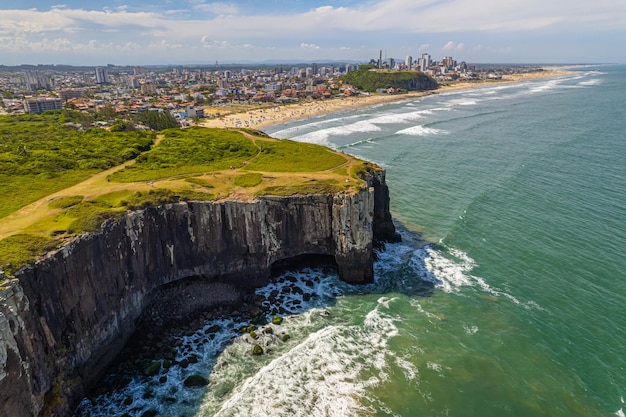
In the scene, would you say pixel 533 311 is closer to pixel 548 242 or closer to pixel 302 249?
pixel 548 242

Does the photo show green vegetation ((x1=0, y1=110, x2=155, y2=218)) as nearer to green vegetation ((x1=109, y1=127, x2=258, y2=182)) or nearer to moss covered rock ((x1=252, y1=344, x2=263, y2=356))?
green vegetation ((x1=109, y1=127, x2=258, y2=182))

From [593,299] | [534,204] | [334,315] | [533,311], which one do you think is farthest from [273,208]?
[534,204]

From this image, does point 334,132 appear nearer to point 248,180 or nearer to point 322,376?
point 248,180

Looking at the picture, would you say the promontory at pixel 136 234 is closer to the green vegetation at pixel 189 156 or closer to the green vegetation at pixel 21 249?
the green vegetation at pixel 21 249

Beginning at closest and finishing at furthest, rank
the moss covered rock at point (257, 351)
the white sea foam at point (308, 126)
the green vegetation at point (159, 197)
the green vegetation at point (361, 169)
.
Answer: the moss covered rock at point (257, 351)
the green vegetation at point (159, 197)
the green vegetation at point (361, 169)
the white sea foam at point (308, 126)

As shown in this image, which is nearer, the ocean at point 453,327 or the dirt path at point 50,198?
the ocean at point 453,327

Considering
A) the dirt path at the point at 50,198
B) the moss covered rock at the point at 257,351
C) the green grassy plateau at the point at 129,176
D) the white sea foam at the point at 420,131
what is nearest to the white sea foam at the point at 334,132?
the white sea foam at the point at 420,131
